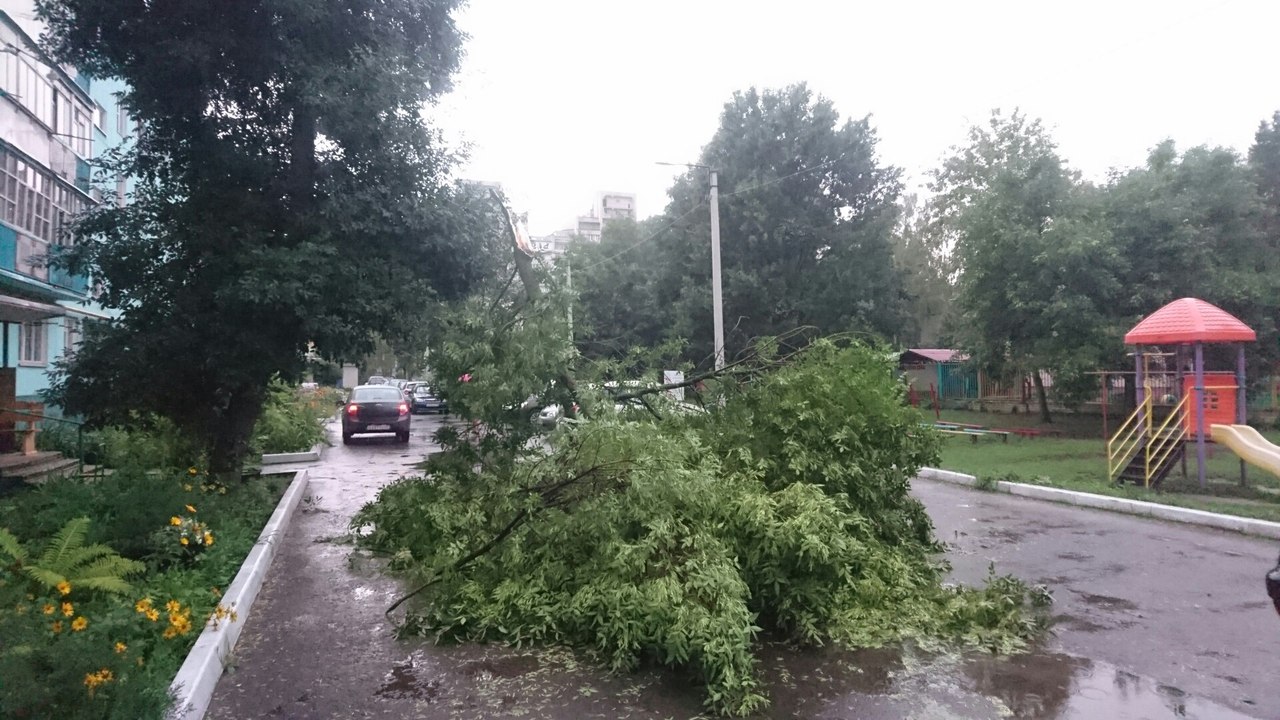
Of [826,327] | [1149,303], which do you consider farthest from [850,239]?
[1149,303]

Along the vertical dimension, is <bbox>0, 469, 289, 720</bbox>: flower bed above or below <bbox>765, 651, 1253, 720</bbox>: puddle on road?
above

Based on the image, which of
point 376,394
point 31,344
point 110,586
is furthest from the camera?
point 376,394

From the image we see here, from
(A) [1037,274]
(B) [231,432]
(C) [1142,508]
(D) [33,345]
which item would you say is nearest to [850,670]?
(C) [1142,508]

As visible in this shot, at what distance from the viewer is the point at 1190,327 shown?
488 inches

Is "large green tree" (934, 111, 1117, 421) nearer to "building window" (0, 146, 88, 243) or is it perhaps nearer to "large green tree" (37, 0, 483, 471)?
"large green tree" (37, 0, 483, 471)

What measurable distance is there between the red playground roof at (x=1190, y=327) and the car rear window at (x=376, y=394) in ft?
53.5

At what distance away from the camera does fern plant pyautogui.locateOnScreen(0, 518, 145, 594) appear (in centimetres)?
515

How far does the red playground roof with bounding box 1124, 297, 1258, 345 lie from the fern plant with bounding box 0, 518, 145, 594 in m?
13.3

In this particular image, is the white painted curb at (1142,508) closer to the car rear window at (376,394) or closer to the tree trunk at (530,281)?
the tree trunk at (530,281)

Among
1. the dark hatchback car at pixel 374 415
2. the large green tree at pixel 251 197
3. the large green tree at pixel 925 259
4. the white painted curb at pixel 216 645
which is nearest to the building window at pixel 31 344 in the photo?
the dark hatchback car at pixel 374 415

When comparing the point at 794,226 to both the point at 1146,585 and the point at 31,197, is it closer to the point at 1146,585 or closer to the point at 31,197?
the point at 31,197

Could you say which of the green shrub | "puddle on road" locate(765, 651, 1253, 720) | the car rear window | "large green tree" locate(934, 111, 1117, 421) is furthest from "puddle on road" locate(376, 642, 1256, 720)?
the car rear window

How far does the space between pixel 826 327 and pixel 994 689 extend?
76.3ft

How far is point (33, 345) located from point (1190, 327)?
838 inches
